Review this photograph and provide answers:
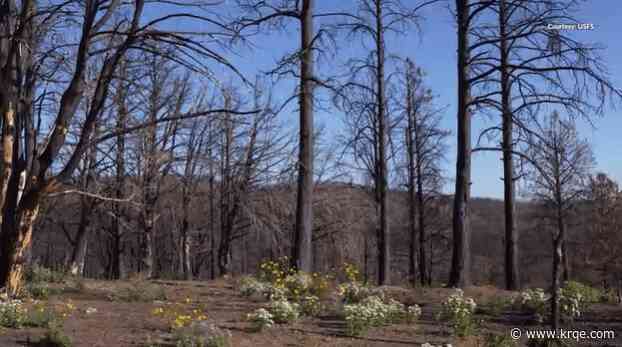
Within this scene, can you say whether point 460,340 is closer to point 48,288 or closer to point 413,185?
point 48,288

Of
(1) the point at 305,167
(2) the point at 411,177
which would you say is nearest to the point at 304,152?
(1) the point at 305,167

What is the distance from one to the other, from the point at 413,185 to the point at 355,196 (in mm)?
2894

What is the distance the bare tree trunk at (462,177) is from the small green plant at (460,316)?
426 centimetres

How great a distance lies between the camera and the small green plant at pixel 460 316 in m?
7.00

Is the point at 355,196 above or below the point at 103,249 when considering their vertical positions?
above

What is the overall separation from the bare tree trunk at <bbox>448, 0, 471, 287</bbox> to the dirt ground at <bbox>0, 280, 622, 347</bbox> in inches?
76.0

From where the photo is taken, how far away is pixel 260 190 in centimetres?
2594

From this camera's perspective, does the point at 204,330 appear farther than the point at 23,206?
No

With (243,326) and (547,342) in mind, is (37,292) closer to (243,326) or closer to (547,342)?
(243,326)

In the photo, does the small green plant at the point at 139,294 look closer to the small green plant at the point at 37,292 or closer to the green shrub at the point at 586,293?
the small green plant at the point at 37,292

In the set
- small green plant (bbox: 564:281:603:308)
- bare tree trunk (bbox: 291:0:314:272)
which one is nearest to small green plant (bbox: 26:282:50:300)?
bare tree trunk (bbox: 291:0:314:272)

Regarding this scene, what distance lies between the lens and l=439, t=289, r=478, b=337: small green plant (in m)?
7.00

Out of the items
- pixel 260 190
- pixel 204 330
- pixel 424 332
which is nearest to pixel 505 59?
pixel 424 332

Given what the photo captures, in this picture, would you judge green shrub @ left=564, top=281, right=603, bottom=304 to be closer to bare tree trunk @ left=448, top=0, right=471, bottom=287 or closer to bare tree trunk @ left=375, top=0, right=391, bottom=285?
bare tree trunk @ left=448, top=0, right=471, bottom=287
